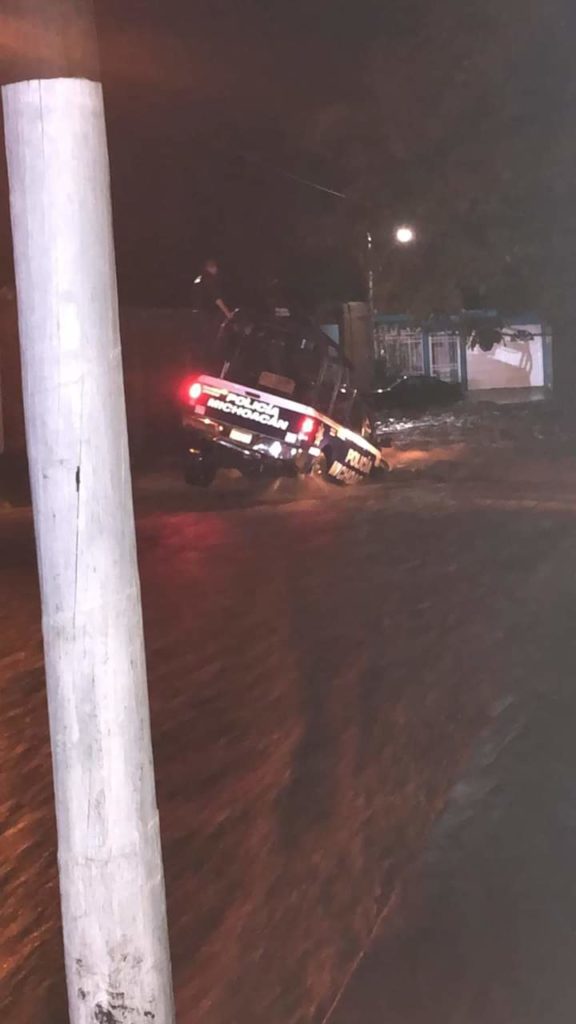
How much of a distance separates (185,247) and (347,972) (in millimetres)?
21322

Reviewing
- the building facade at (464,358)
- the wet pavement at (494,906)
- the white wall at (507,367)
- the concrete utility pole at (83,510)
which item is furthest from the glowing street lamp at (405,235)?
the white wall at (507,367)

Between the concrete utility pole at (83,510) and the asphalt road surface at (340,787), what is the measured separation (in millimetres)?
1234

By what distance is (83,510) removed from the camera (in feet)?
9.61

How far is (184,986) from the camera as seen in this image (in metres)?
4.29

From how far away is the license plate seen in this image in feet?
59.7

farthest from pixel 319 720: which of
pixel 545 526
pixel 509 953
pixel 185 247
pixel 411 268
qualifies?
pixel 185 247

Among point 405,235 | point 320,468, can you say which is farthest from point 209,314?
point 405,235

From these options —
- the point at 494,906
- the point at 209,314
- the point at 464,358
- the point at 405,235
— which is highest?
the point at 405,235

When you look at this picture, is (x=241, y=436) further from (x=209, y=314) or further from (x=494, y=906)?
(x=494, y=906)

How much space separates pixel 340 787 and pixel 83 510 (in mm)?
3491

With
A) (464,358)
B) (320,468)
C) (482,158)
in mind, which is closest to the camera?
(482,158)

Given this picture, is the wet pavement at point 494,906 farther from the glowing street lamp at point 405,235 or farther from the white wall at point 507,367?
the white wall at point 507,367

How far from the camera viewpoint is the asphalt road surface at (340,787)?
170 inches

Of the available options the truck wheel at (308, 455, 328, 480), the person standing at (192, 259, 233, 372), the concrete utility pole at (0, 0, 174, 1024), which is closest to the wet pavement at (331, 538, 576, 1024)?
the concrete utility pole at (0, 0, 174, 1024)
